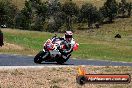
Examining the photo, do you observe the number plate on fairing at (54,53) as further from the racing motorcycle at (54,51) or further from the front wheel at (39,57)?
the front wheel at (39,57)

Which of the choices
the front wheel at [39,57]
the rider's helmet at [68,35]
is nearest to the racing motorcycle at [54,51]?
the front wheel at [39,57]

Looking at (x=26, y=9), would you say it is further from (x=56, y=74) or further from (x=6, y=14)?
(x=56, y=74)

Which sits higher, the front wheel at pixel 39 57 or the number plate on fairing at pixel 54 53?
the number plate on fairing at pixel 54 53

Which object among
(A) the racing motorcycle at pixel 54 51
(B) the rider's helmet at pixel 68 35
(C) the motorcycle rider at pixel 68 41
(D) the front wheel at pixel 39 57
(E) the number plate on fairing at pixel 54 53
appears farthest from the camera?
(D) the front wheel at pixel 39 57

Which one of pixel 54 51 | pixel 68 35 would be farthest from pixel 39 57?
pixel 68 35

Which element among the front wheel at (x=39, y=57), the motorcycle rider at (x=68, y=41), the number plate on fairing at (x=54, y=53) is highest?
the motorcycle rider at (x=68, y=41)

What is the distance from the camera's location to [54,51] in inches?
967

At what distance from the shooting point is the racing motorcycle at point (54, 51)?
78.8 ft

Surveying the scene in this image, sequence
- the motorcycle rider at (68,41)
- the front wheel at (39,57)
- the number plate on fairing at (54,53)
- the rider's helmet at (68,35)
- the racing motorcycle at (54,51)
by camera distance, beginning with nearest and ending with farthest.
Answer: the rider's helmet at (68,35) → the motorcycle rider at (68,41) → the racing motorcycle at (54,51) → the number plate on fairing at (54,53) → the front wheel at (39,57)

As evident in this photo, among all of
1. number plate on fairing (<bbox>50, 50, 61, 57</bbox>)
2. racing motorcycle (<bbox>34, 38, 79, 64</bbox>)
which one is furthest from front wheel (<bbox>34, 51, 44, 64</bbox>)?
number plate on fairing (<bbox>50, 50, 61, 57</bbox>)

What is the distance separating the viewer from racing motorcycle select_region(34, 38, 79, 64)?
78.8 ft

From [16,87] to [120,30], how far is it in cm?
16757

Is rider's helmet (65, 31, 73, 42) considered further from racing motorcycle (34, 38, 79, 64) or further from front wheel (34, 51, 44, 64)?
front wheel (34, 51, 44, 64)

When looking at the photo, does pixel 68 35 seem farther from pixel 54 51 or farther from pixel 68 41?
pixel 54 51
